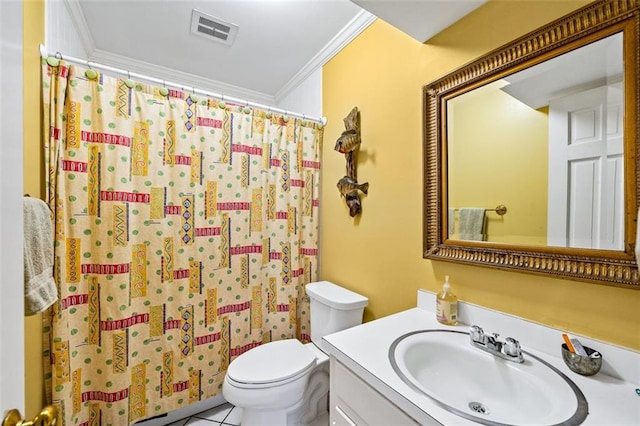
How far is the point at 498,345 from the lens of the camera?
866mm

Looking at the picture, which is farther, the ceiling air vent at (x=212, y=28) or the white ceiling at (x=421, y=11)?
the ceiling air vent at (x=212, y=28)

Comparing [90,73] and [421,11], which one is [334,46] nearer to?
[421,11]

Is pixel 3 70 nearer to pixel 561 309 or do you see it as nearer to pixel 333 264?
pixel 561 309

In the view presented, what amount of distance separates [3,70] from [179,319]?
1478 millimetres

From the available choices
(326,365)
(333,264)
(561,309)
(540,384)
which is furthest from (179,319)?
(561,309)

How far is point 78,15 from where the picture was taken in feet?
5.13

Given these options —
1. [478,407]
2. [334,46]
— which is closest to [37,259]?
[478,407]

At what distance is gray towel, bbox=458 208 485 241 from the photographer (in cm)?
106

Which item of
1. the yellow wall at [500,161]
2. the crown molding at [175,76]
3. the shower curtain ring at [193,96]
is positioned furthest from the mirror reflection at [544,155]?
the crown molding at [175,76]

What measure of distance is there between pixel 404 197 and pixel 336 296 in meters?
0.72

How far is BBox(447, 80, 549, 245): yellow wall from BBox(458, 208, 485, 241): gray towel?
0.07 feet

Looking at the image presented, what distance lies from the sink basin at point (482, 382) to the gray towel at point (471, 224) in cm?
39

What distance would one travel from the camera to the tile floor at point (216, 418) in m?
1.59

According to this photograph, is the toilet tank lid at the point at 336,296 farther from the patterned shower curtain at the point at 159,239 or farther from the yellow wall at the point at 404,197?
the patterned shower curtain at the point at 159,239
